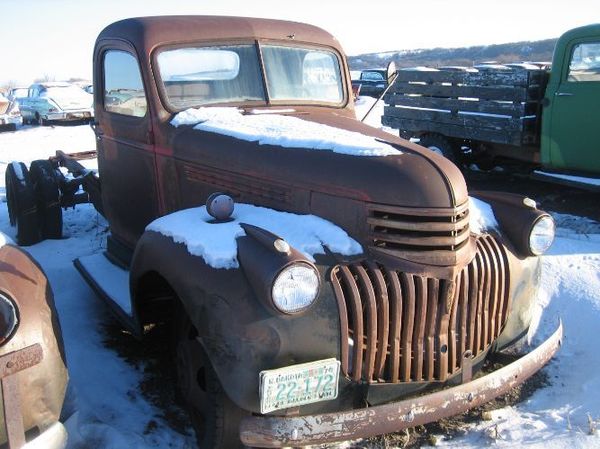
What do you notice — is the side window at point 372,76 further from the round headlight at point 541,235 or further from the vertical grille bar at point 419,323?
the vertical grille bar at point 419,323

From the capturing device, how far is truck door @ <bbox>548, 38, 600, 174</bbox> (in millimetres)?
7086

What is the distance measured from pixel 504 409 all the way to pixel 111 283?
256 cm

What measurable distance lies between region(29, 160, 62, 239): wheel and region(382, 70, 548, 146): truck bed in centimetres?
565

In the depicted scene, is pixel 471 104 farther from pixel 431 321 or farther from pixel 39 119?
pixel 39 119

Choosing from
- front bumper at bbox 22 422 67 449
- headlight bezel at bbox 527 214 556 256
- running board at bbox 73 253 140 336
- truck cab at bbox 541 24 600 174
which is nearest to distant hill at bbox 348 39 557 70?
truck cab at bbox 541 24 600 174

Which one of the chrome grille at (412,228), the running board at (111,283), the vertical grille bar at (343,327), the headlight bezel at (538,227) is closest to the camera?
the vertical grille bar at (343,327)

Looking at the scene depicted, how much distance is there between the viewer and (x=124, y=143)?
166 inches

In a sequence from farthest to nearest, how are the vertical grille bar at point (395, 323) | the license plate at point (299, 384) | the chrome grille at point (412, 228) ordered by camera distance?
the chrome grille at point (412, 228) → the vertical grille bar at point (395, 323) → the license plate at point (299, 384)

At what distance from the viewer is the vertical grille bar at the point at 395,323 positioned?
248cm

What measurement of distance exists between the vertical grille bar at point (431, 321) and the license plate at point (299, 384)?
1.57 ft

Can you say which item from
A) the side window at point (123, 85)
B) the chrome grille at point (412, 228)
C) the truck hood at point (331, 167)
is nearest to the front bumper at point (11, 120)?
the side window at point (123, 85)

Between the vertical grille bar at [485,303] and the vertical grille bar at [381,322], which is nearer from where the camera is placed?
the vertical grille bar at [381,322]

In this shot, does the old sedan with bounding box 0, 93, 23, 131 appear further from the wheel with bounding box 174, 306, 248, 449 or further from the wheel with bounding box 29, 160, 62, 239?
the wheel with bounding box 174, 306, 248, 449

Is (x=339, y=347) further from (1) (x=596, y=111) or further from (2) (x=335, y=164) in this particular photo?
(1) (x=596, y=111)
